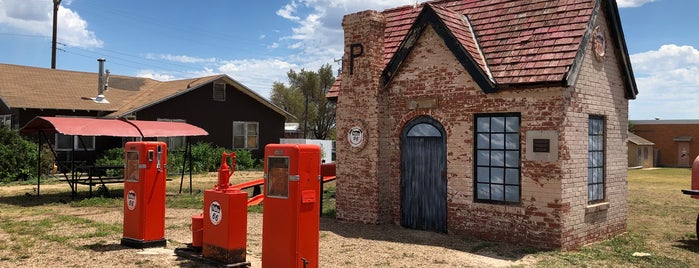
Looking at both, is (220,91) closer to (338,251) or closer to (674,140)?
(338,251)

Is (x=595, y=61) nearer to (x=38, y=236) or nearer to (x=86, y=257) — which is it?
(x=86, y=257)

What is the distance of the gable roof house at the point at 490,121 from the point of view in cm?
887

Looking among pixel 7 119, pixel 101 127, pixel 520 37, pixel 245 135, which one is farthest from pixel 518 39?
pixel 7 119

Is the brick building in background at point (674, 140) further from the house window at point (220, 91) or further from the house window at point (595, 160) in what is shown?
the house window at point (595, 160)

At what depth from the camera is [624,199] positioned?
1055cm

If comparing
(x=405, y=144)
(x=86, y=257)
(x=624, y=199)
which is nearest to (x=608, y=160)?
(x=624, y=199)

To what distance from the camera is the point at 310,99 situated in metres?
54.9

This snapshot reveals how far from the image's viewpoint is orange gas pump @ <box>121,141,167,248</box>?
8.59 meters

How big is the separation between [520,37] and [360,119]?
10.8ft

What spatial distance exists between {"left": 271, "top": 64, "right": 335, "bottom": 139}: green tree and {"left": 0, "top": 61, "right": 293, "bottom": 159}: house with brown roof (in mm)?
22374

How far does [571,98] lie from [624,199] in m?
2.93

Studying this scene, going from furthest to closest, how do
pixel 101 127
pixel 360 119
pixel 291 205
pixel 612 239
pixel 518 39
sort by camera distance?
pixel 101 127
pixel 360 119
pixel 612 239
pixel 518 39
pixel 291 205

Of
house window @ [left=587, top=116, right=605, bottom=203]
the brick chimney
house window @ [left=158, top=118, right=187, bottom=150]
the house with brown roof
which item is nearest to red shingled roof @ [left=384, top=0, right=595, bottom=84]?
the brick chimney

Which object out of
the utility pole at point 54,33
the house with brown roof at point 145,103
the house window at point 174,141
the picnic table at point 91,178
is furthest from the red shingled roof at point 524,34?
the utility pole at point 54,33
